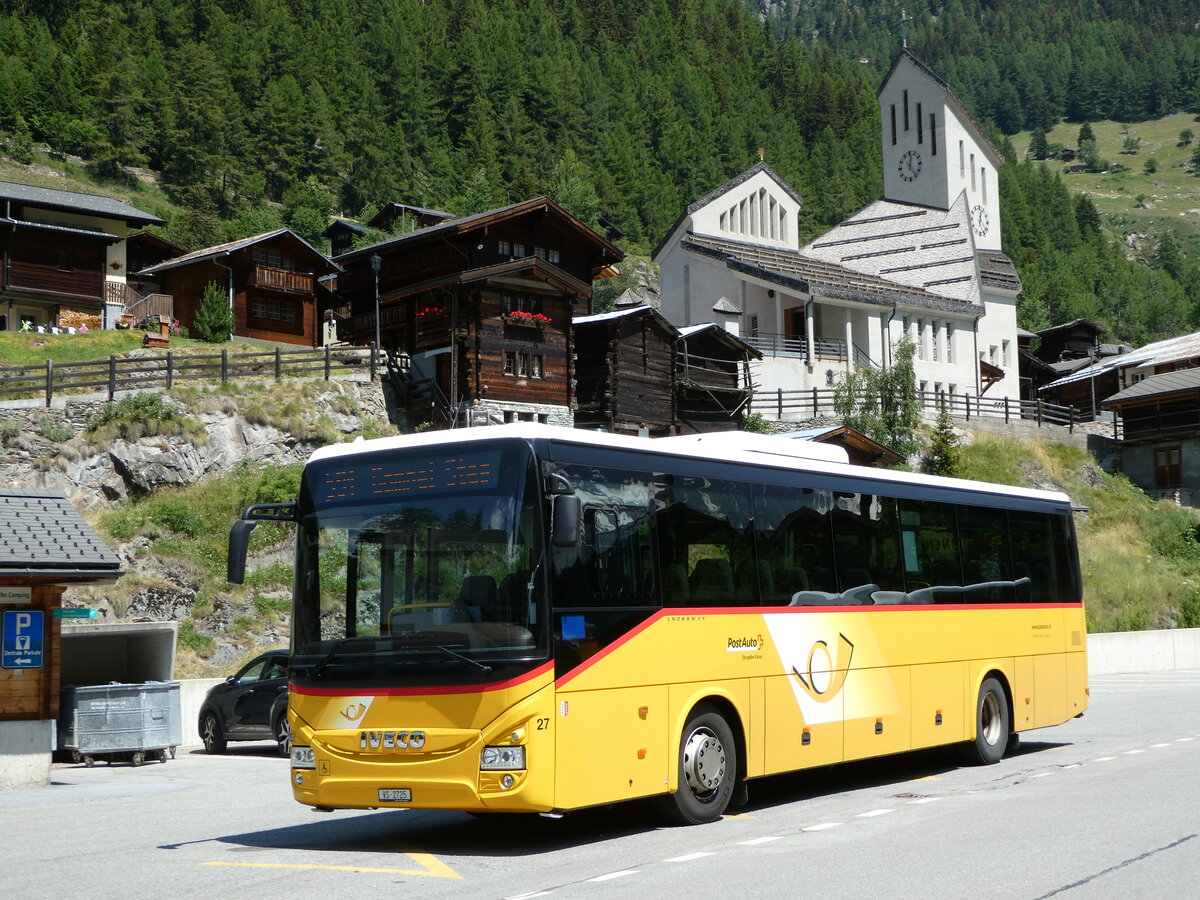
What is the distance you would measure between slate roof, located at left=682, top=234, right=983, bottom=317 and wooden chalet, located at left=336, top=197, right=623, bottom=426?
1320cm

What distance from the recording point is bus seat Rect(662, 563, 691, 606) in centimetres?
1114

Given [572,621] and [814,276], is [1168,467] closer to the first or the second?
Answer: [814,276]

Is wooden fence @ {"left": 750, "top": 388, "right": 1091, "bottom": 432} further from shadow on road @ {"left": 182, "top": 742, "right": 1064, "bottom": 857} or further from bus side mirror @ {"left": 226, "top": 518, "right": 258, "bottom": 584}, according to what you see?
bus side mirror @ {"left": 226, "top": 518, "right": 258, "bottom": 584}

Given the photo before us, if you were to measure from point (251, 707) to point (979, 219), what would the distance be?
227ft

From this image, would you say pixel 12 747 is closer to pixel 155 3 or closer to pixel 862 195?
pixel 155 3

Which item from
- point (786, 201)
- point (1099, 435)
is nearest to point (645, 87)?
point (786, 201)

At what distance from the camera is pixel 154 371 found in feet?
136

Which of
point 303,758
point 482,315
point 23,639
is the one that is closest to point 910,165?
point 482,315

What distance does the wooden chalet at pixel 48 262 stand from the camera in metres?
59.6

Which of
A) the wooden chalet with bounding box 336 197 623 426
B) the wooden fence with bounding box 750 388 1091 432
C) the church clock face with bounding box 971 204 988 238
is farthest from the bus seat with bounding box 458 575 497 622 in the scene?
the church clock face with bounding box 971 204 988 238

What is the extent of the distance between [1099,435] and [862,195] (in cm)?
8795

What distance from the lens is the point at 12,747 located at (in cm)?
1766

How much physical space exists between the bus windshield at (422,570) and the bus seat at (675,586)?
1550 mm

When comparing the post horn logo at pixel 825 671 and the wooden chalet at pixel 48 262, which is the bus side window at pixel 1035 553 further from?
the wooden chalet at pixel 48 262
